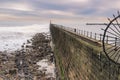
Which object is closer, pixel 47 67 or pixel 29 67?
pixel 47 67

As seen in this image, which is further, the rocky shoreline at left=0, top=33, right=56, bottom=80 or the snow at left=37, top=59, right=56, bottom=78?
the snow at left=37, top=59, right=56, bottom=78

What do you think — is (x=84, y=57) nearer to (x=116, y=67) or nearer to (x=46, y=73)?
(x=116, y=67)

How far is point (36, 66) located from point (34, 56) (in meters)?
9.48

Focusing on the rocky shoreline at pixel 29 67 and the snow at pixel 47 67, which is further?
the snow at pixel 47 67

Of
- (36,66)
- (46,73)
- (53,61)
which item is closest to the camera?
(46,73)

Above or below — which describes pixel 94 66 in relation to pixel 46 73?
above

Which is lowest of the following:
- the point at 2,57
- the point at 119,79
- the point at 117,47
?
the point at 2,57

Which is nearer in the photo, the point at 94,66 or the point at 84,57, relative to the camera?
the point at 94,66

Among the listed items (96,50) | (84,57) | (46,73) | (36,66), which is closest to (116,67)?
(96,50)

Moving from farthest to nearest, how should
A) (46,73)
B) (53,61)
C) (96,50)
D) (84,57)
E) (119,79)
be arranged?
1. (53,61)
2. (46,73)
3. (84,57)
4. (96,50)
5. (119,79)

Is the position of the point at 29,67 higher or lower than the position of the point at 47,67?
lower

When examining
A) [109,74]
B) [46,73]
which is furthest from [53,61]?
[109,74]

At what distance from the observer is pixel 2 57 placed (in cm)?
5069

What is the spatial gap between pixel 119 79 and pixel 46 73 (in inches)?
1032
